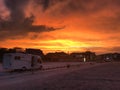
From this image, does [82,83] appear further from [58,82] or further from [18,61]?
[18,61]

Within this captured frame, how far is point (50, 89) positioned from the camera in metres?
26.3

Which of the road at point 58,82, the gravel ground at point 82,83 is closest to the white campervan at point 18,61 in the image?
the road at point 58,82

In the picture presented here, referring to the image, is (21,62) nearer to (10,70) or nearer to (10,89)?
(10,70)

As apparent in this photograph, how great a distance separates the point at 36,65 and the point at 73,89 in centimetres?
3461

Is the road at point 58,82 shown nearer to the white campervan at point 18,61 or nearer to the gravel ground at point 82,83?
the gravel ground at point 82,83

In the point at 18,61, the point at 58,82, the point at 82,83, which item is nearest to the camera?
the point at 82,83

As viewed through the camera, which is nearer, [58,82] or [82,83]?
[82,83]

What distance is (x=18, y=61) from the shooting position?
5297 centimetres

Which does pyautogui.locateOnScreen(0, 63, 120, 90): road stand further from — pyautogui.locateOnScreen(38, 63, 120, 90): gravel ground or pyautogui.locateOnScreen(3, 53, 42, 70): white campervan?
pyautogui.locateOnScreen(3, 53, 42, 70): white campervan

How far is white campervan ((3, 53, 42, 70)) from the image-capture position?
169 feet

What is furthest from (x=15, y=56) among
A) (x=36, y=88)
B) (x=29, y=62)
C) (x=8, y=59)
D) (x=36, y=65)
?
(x=36, y=88)

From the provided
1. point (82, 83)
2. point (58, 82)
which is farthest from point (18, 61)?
point (82, 83)

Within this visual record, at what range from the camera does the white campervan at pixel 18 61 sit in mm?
A: 51450

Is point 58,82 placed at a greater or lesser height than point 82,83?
greater
